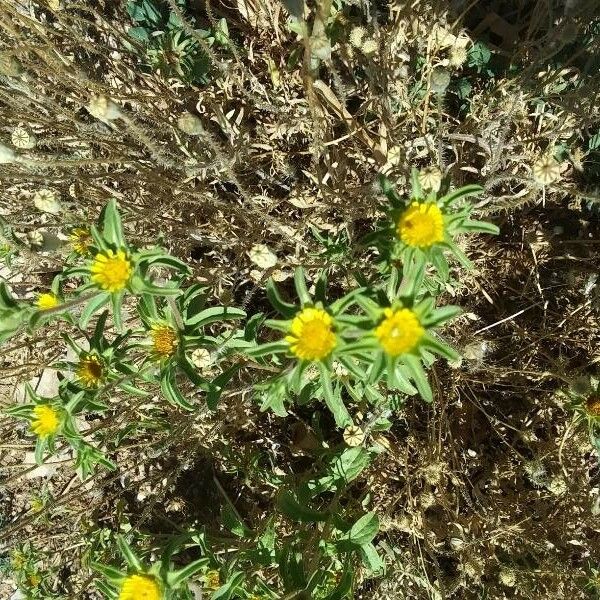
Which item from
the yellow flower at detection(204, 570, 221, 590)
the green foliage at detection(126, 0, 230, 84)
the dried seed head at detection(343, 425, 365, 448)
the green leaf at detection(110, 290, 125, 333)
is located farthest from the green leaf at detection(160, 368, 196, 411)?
the green foliage at detection(126, 0, 230, 84)

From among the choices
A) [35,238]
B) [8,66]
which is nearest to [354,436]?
[35,238]

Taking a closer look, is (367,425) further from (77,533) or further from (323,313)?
(77,533)

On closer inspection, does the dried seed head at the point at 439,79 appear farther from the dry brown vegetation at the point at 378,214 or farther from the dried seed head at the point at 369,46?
the dry brown vegetation at the point at 378,214

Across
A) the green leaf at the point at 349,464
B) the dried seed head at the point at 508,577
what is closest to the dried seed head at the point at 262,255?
the green leaf at the point at 349,464

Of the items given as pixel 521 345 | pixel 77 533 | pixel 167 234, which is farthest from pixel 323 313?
pixel 77 533

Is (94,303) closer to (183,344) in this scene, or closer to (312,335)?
(183,344)

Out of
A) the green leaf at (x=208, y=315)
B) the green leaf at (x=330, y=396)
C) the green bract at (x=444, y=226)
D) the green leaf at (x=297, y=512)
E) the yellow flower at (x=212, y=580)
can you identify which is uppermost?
the green bract at (x=444, y=226)
